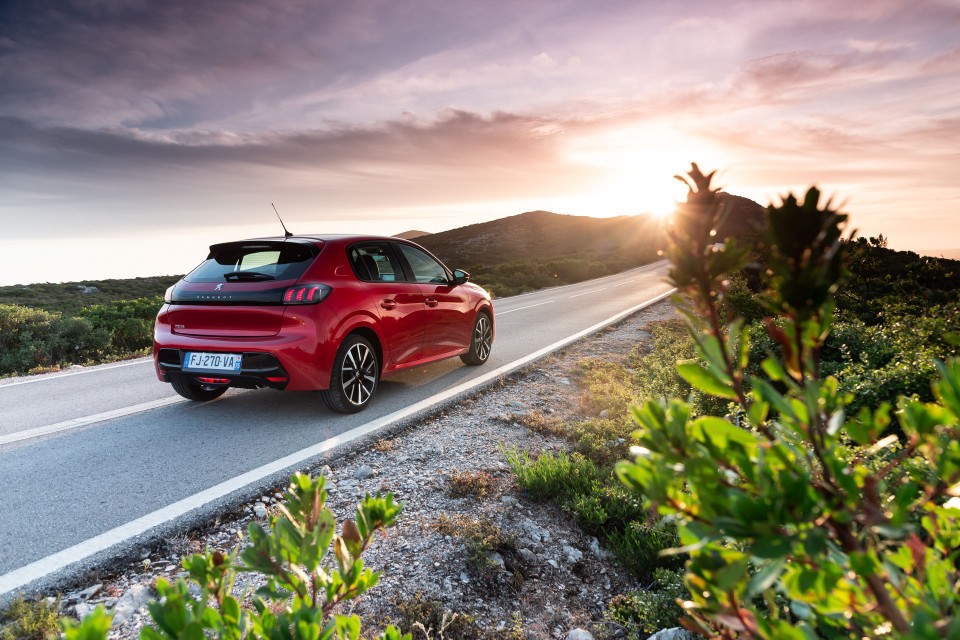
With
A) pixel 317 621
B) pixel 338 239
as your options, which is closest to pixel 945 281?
pixel 338 239

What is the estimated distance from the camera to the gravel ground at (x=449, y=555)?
2711 millimetres

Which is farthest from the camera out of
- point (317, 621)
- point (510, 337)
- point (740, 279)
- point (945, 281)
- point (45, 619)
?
point (740, 279)

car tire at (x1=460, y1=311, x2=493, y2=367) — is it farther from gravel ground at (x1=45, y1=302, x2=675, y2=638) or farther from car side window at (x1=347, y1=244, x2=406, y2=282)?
gravel ground at (x1=45, y1=302, x2=675, y2=638)

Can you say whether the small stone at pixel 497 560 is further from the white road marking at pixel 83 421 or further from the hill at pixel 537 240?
the hill at pixel 537 240

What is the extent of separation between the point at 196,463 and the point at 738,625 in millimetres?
4293

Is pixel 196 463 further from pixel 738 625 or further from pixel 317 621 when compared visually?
pixel 738 625

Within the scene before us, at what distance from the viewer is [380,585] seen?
112 inches

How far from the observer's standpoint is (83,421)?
213 inches

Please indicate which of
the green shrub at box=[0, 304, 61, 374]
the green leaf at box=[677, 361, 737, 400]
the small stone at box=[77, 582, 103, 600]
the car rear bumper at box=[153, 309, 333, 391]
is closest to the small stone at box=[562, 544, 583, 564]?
the small stone at box=[77, 582, 103, 600]

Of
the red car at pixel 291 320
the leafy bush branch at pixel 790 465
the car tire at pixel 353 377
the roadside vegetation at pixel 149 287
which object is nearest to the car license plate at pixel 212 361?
the red car at pixel 291 320

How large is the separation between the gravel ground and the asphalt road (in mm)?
254

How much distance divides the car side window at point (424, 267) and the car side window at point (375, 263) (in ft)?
0.87

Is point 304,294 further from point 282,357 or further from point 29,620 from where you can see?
Answer: point 29,620

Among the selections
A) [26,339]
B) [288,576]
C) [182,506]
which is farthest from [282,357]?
[26,339]
